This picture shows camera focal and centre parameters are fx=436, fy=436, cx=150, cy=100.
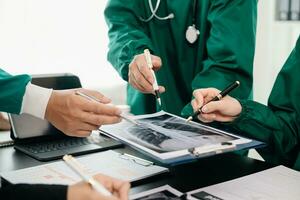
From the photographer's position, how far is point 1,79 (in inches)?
36.5

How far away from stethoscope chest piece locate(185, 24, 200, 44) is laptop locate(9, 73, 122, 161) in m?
0.41

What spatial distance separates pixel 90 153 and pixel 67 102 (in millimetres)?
186

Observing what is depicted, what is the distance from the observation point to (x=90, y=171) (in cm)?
91

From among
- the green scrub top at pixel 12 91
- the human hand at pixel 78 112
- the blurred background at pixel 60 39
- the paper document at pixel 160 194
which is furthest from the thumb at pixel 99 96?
the blurred background at pixel 60 39

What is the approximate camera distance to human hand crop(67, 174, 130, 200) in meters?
0.62

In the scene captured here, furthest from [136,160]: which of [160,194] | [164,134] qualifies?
[160,194]

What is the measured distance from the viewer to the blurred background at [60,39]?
1993 millimetres

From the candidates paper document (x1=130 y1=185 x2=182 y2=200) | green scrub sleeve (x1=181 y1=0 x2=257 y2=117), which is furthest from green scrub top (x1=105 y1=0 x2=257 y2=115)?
paper document (x1=130 y1=185 x2=182 y2=200)

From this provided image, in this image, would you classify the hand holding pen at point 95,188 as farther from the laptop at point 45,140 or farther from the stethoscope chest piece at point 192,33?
the stethoscope chest piece at point 192,33

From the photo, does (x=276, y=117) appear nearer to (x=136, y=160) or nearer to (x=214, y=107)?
(x=214, y=107)

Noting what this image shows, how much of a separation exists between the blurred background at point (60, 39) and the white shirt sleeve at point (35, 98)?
1106mm

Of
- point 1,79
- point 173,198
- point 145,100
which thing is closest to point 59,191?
point 173,198

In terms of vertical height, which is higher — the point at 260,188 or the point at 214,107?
the point at 214,107

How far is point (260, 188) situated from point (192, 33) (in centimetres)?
62
